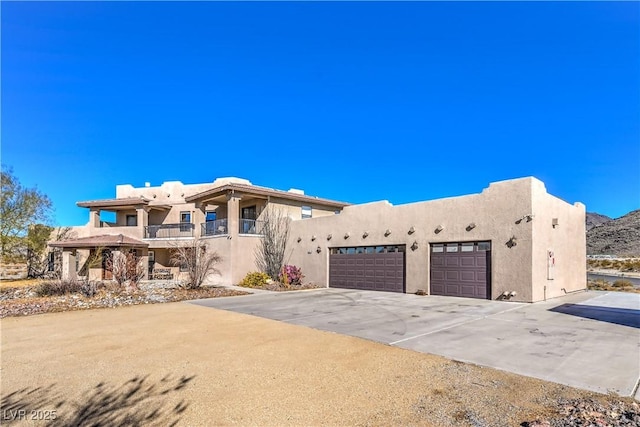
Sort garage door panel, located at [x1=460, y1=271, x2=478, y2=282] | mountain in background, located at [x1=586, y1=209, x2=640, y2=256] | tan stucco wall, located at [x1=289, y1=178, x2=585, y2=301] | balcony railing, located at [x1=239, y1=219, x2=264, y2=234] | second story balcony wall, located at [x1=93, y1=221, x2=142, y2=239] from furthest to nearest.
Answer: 1. mountain in background, located at [x1=586, y1=209, x2=640, y2=256]
2. second story balcony wall, located at [x1=93, y1=221, x2=142, y2=239]
3. balcony railing, located at [x1=239, y1=219, x2=264, y2=234]
4. garage door panel, located at [x1=460, y1=271, x2=478, y2=282]
5. tan stucco wall, located at [x1=289, y1=178, x2=585, y2=301]

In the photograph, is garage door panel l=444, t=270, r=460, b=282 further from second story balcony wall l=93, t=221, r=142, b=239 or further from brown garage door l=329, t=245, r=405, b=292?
second story balcony wall l=93, t=221, r=142, b=239

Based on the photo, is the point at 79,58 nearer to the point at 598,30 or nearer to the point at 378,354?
the point at 378,354

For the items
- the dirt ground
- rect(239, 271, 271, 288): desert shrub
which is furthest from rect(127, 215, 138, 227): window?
the dirt ground

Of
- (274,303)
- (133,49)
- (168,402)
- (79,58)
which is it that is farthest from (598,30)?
(79,58)

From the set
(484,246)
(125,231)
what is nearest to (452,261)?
(484,246)

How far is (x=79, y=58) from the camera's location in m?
15.9

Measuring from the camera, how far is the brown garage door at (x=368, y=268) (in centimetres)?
1819

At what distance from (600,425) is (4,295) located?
70.9 ft

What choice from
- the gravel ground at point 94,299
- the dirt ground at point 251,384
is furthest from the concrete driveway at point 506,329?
the gravel ground at point 94,299

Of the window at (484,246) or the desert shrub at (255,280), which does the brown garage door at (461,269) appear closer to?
the window at (484,246)

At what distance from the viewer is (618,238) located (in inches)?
2783

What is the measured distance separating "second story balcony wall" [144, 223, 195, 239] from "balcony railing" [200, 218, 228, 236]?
185cm

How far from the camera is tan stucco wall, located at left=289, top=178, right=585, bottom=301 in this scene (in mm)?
13766

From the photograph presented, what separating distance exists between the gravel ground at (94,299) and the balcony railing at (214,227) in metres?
6.07
